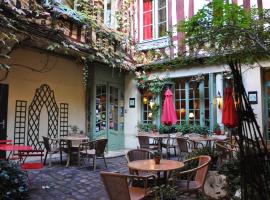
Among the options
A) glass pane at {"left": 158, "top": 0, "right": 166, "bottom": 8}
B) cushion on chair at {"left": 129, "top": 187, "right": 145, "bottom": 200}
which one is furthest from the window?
cushion on chair at {"left": 129, "top": 187, "right": 145, "bottom": 200}

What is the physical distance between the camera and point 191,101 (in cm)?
934

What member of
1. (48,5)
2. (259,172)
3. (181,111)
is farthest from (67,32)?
(259,172)

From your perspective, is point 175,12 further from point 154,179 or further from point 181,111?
point 154,179

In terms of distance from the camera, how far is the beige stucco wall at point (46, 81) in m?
7.66

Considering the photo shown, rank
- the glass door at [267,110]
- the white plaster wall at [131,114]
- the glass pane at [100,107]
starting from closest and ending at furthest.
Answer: the glass door at [267,110], the glass pane at [100,107], the white plaster wall at [131,114]

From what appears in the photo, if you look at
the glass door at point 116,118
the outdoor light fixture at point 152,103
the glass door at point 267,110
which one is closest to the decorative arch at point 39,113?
the glass door at point 116,118

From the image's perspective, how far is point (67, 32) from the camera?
7449 millimetres

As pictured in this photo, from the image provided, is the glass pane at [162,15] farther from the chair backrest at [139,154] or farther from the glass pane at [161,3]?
the chair backrest at [139,154]

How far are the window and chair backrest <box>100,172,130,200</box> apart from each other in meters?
6.23

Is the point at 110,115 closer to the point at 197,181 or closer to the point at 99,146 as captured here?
the point at 99,146

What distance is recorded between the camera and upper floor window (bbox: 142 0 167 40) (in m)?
9.95

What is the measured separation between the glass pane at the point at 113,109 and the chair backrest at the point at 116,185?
6922 millimetres

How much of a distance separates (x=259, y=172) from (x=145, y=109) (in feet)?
26.9

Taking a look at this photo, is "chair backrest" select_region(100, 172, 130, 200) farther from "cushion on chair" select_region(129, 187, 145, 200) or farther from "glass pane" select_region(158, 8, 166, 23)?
"glass pane" select_region(158, 8, 166, 23)
